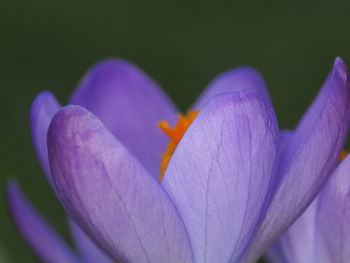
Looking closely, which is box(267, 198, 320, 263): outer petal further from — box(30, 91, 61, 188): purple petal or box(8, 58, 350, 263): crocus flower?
box(30, 91, 61, 188): purple petal

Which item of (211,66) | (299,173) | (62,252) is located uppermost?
(299,173)

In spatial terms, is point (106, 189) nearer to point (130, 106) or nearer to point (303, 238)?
point (303, 238)

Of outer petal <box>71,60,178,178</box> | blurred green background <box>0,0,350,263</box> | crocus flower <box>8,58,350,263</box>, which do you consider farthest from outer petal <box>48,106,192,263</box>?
blurred green background <box>0,0,350,263</box>

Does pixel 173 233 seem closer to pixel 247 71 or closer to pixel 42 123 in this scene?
pixel 42 123

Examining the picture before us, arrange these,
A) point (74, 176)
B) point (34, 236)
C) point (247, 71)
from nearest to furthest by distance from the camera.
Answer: point (74, 176) < point (34, 236) < point (247, 71)

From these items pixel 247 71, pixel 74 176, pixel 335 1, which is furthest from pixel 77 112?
pixel 335 1

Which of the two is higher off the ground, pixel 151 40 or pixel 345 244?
pixel 345 244
